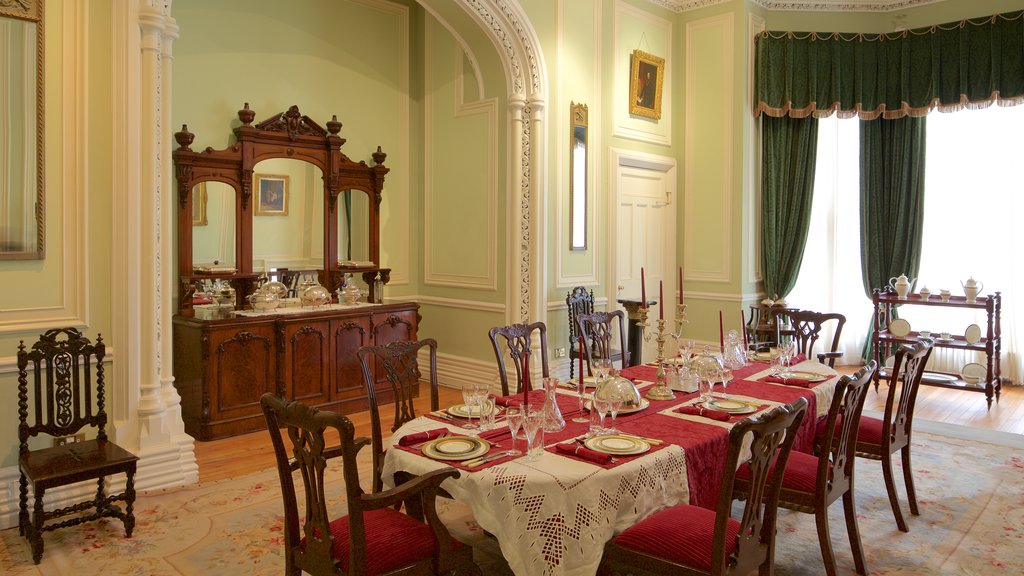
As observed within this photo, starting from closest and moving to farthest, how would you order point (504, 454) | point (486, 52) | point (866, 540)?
point (504, 454), point (866, 540), point (486, 52)

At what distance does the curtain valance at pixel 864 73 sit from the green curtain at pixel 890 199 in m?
0.26

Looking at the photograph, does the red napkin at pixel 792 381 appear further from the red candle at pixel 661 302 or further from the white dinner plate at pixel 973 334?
the white dinner plate at pixel 973 334

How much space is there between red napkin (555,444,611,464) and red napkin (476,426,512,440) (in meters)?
0.26

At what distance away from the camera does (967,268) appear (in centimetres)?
701

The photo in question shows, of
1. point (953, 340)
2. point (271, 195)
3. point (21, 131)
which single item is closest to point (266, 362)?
point (271, 195)

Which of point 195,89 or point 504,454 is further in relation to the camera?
point 195,89

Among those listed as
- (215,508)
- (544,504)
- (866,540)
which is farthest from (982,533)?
(215,508)

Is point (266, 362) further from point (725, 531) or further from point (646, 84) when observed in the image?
point (646, 84)

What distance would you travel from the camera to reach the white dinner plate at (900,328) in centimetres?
680

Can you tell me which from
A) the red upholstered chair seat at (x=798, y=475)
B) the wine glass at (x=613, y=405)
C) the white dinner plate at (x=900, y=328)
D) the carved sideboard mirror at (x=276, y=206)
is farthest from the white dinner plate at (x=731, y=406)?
the white dinner plate at (x=900, y=328)

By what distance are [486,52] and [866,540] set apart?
449cm

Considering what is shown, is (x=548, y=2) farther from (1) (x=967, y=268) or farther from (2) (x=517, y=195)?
(1) (x=967, y=268)

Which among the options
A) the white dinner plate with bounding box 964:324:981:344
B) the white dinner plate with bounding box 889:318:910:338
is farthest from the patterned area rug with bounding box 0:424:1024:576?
the white dinner plate with bounding box 889:318:910:338

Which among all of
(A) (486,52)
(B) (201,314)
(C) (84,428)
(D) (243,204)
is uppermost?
(A) (486,52)
